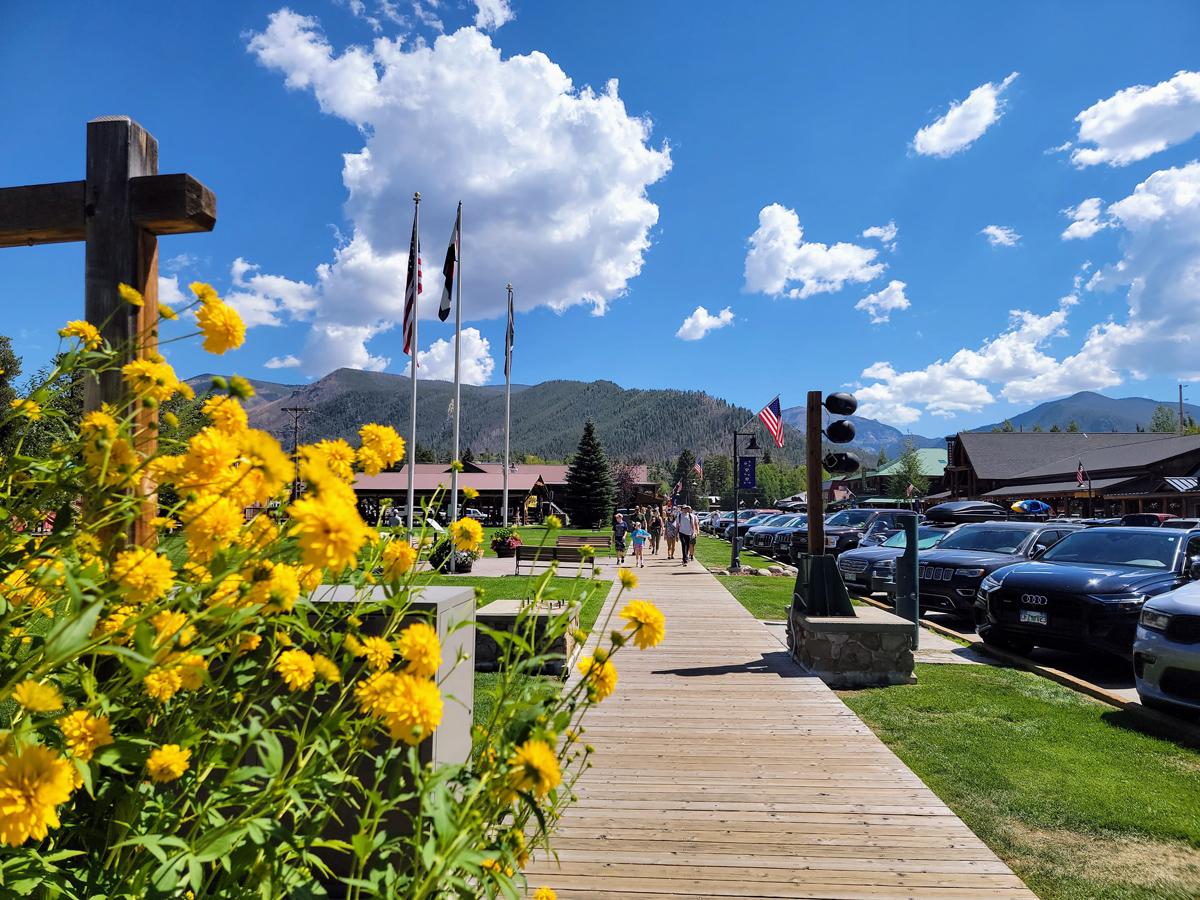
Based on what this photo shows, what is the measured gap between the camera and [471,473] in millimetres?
75062

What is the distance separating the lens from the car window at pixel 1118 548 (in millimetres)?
8133

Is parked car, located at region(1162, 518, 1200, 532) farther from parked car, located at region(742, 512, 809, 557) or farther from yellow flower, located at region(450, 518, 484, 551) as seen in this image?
yellow flower, located at region(450, 518, 484, 551)

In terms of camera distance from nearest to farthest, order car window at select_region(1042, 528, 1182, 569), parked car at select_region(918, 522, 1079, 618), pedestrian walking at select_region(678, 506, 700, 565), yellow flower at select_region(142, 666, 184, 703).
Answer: yellow flower at select_region(142, 666, 184, 703)
car window at select_region(1042, 528, 1182, 569)
parked car at select_region(918, 522, 1079, 618)
pedestrian walking at select_region(678, 506, 700, 565)

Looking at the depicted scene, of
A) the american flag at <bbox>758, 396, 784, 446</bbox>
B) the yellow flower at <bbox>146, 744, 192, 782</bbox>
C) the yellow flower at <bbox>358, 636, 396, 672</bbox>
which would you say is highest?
the american flag at <bbox>758, 396, 784, 446</bbox>

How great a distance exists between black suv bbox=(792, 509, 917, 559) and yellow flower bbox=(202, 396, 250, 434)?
49.2ft

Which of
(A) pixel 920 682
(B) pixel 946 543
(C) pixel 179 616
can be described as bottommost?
(A) pixel 920 682

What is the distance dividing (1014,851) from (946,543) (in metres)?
9.99

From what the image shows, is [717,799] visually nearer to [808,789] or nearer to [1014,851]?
[808,789]

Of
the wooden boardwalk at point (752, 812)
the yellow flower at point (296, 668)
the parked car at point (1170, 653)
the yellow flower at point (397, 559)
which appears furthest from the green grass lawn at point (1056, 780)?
the yellow flower at point (296, 668)

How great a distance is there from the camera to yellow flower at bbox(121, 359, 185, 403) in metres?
1.49

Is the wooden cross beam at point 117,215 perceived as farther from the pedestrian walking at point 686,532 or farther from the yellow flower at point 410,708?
the pedestrian walking at point 686,532

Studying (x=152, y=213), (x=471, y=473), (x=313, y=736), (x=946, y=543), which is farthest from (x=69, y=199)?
(x=471, y=473)

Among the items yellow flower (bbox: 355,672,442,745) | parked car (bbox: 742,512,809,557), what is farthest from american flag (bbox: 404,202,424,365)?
yellow flower (bbox: 355,672,442,745)

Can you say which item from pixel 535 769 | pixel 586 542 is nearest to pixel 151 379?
pixel 535 769
